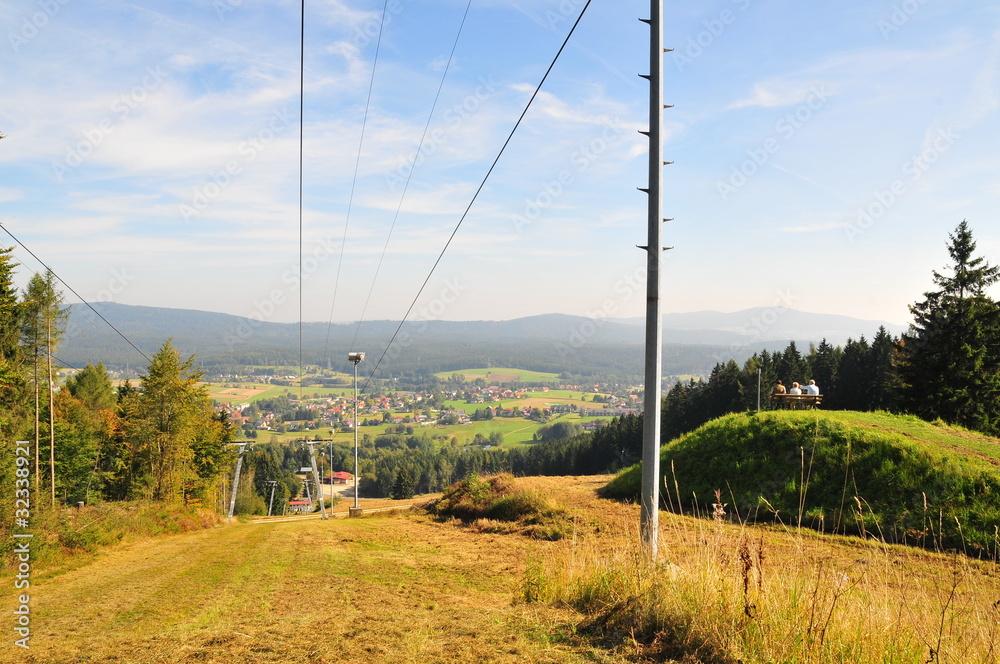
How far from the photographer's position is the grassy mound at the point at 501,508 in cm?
Result: 1227

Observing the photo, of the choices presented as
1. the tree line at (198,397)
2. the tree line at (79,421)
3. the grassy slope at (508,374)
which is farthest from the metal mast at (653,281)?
the grassy slope at (508,374)

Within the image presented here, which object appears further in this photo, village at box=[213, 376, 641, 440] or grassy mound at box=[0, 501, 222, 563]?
village at box=[213, 376, 641, 440]

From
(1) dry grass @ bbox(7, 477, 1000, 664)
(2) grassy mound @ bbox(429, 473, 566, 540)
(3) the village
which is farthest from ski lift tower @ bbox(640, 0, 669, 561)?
(3) the village

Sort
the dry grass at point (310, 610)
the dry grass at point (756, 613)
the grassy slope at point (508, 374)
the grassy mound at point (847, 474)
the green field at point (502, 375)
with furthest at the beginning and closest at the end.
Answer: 1. the grassy slope at point (508, 374)
2. the green field at point (502, 375)
3. the grassy mound at point (847, 474)
4. the dry grass at point (310, 610)
5. the dry grass at point (756, 613)

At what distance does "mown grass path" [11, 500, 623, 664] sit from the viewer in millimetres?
4371

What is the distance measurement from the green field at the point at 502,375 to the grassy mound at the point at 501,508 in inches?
6188

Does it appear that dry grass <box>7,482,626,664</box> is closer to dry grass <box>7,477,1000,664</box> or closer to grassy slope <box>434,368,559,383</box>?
dry grass <box>7,477,1000,664</box>

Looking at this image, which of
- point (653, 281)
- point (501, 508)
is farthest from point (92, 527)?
point (653, 281)

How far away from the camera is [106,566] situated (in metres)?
11.9

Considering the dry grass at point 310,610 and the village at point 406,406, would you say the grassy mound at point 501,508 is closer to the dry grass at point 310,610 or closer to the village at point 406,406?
the dry grass at point 310,610

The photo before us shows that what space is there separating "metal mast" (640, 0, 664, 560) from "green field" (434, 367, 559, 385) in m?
169

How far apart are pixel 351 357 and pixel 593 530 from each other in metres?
26.3

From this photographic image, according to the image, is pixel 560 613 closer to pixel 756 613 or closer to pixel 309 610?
pixel 756 613

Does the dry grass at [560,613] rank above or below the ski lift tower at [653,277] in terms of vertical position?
below
